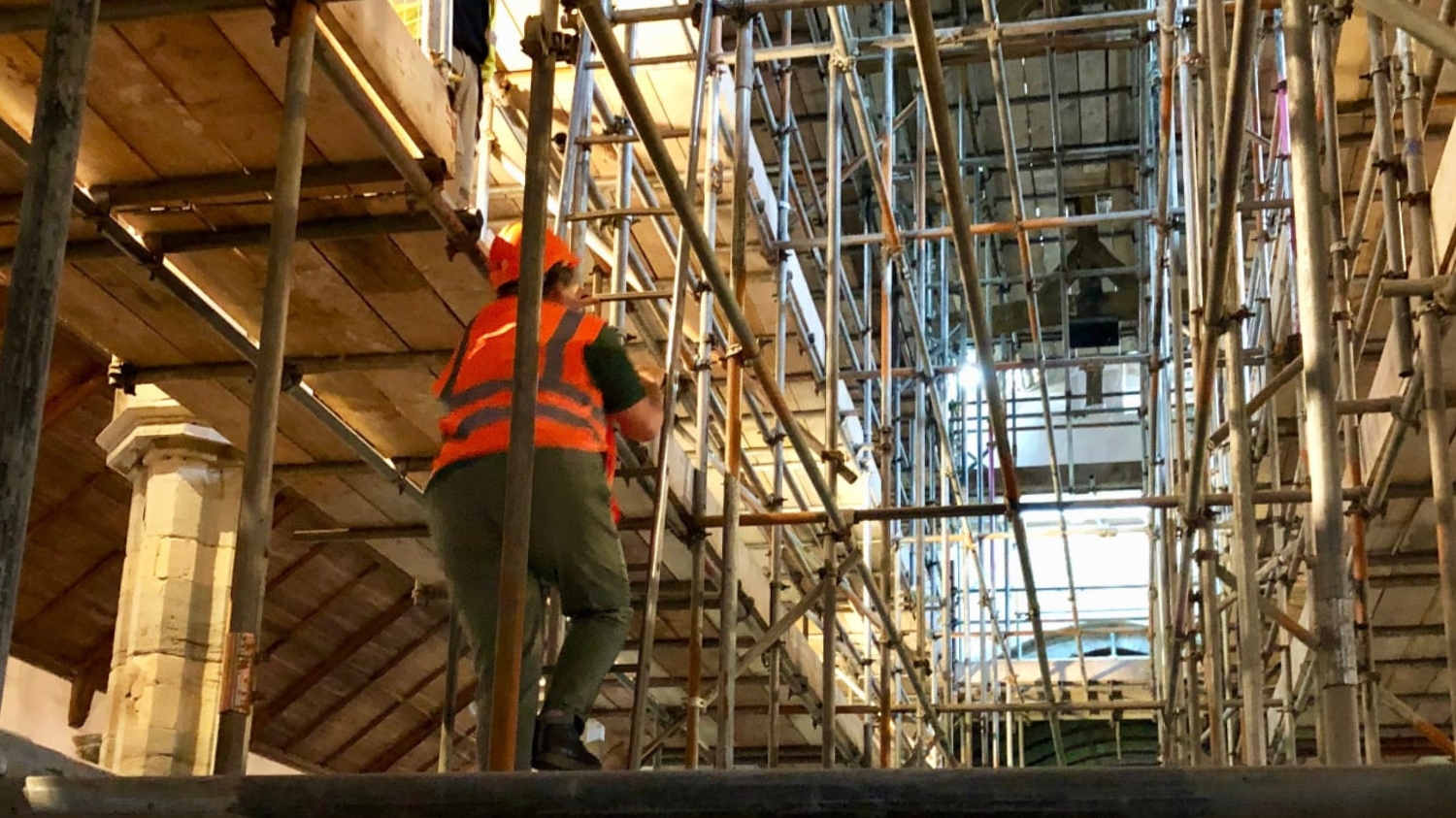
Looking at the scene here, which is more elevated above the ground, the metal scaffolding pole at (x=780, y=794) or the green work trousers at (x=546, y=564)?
the green work trousers at (x=546, y=564)

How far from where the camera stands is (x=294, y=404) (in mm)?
7324

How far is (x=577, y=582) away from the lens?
16.8ft

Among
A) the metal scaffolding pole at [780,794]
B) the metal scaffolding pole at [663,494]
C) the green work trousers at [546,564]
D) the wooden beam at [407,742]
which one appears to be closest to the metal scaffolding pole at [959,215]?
the metal scaffolding pole at [663,494]

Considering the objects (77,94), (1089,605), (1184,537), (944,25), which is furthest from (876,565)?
(77,94)

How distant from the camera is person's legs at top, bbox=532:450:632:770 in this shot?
4918mm

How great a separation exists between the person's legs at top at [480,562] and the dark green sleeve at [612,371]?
429mm

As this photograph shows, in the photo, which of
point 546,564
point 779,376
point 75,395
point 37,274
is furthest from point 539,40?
point 779,376

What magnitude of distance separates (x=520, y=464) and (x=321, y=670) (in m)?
9.06

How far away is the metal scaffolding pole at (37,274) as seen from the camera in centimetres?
264

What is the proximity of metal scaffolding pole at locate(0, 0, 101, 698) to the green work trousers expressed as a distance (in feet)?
7.46

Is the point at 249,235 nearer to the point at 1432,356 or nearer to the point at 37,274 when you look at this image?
the point at 37,274

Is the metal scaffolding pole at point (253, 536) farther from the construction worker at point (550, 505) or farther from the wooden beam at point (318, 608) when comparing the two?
the wooden beam at point (318, 608)

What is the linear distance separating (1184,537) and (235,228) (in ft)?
16.0

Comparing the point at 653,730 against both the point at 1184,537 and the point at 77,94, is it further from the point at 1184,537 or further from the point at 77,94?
the point at 77,94
